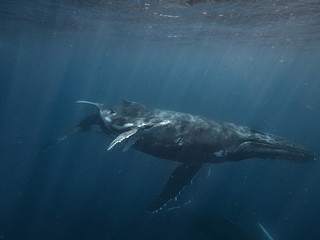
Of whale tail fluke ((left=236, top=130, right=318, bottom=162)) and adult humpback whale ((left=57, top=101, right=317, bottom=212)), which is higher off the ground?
whale tail fluke ((left=236, top=130, right=318, bottom=162))

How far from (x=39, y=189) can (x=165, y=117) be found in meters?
9.24

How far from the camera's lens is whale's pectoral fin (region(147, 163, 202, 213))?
32.7ft

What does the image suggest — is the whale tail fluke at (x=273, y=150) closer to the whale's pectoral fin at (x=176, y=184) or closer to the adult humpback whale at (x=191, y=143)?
the adult humpback whale at (x=191, y=143)

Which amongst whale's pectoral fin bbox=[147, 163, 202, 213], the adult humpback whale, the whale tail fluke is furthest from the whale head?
the whale tail fluke

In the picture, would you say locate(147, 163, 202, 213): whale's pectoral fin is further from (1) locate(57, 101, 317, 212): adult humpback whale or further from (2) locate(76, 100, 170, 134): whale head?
(2) locate(76, 100, 170, 134): whale head

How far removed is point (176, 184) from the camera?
10.4 meters

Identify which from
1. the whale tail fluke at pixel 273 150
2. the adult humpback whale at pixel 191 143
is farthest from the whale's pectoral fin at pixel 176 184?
the whale tail fluke at pixel 273 150

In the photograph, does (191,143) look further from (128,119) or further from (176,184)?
(128,119)

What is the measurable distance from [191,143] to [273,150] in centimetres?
319

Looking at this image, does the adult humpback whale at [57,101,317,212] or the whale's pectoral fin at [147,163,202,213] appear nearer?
the whale's pectoral fin at [147,163,202,213]

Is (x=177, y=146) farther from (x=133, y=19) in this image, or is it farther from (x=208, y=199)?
(x=133, y=19)

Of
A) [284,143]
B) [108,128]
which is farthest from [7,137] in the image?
[284,143]

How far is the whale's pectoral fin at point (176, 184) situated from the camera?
998 centimetres

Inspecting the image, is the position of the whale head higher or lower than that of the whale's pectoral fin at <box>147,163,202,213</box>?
higher
